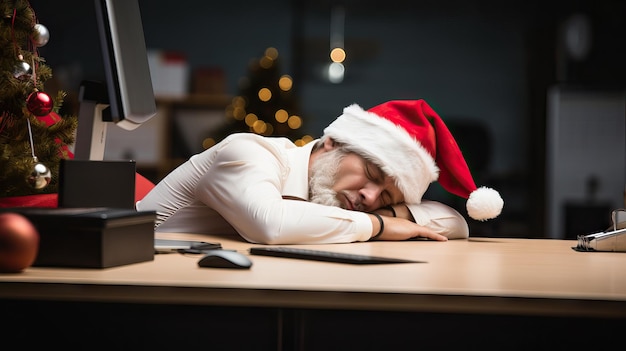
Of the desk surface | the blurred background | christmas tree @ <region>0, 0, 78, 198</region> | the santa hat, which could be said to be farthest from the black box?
the blurred background

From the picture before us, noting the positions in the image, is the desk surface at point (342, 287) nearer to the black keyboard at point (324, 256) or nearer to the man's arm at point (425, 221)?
the black keyboard at point (324, 256)

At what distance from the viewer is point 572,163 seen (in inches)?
224

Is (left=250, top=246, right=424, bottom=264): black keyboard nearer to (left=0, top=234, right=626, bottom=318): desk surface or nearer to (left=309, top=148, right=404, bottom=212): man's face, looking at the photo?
(left=0, top=234, right=626, bottom=318): desk surface

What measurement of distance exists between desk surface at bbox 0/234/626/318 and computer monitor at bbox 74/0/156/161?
27 cm

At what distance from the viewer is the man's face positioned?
1834 millimetres

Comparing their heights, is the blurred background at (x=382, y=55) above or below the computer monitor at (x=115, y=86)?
above

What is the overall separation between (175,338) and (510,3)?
19.5 ft

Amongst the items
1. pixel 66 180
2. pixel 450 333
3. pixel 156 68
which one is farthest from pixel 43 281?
pixel 156 68

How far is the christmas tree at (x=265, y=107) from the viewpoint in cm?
554

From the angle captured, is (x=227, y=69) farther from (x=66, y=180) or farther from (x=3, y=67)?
(x=66, y=180)

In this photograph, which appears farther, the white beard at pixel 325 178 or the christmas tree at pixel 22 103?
the white beard at pixel 325 178

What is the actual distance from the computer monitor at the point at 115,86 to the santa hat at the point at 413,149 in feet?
2.17

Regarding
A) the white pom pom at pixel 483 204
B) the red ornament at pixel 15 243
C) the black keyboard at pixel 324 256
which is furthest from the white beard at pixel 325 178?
the red ornament at pixel 15 243

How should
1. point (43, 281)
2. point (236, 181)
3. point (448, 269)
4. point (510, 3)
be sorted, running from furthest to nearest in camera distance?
point (510, 3) → point (236, 181) → point (448, 269) → point (43, 281)
